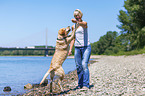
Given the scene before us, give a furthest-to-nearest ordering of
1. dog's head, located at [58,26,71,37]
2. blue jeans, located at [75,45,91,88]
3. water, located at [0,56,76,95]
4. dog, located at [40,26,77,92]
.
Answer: water, located at [0,56,76,95], blue jeans, located at [75,45,91,88], dog's head, located at [58,26,71,37], dog, located at [40,26,77,92]

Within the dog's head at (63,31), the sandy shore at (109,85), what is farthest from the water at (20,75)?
the dog's head at (63,31)

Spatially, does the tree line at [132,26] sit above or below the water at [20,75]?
above

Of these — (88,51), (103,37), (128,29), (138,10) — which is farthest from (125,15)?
(103,37)

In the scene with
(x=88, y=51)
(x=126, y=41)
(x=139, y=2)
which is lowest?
(x=88, y=51)

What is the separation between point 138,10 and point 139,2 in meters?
1.83

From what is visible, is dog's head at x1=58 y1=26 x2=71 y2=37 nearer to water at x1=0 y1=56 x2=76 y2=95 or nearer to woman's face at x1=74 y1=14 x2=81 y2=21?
woman's face at x1=74 y1=14 x2=81 y2=21

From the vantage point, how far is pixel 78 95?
475cm

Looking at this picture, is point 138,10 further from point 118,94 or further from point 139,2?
point 118,94

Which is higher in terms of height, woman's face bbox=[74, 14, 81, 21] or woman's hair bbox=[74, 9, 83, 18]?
woman's hair bbox=[74, 9, 83, 18]

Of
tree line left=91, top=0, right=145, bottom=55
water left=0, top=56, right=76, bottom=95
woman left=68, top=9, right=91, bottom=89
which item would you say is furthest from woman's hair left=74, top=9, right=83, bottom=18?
tree line left=91, top=0, right=145, bottom=55

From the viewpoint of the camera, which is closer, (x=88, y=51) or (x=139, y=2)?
(x=88, y=51)

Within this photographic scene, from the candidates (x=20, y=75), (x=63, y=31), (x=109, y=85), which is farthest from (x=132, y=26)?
(x=63, y=31)

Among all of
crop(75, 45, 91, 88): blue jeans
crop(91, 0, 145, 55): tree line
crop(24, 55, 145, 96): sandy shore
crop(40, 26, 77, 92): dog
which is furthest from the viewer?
crop(91, 0, 145, 55): tree line

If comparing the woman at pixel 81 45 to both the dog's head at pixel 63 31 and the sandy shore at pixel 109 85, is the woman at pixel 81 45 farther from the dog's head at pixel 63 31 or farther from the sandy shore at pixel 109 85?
the sandy shore at pixel 109 85
